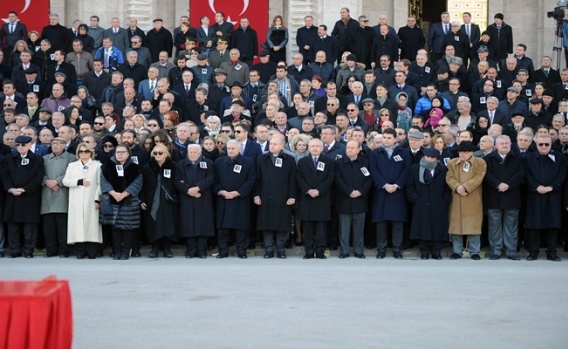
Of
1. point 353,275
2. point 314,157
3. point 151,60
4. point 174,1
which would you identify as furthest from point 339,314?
point 174,1

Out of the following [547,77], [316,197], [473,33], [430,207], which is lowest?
[430,207]

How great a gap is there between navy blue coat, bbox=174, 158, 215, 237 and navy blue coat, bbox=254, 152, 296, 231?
79 cm

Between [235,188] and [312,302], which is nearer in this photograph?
[312,302]

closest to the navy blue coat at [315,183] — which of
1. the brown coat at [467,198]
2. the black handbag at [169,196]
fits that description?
the brown coat at [467,198]

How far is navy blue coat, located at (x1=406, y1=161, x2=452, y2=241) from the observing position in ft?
57.7

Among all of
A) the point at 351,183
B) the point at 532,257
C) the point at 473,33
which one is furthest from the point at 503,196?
the point at 473,33

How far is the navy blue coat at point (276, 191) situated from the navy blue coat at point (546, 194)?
3671 millimetres

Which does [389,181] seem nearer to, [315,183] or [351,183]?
[351,183]

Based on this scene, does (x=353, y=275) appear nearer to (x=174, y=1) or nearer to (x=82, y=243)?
(x=82, y=243)

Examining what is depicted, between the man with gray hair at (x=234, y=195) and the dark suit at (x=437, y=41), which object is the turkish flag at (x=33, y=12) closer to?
the dark suit at (x=437, y=41)

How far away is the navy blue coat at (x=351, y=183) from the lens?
1777 centimetres

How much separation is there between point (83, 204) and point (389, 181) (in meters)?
4.77

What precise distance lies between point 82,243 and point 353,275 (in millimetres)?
4882

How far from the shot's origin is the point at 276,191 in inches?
698
